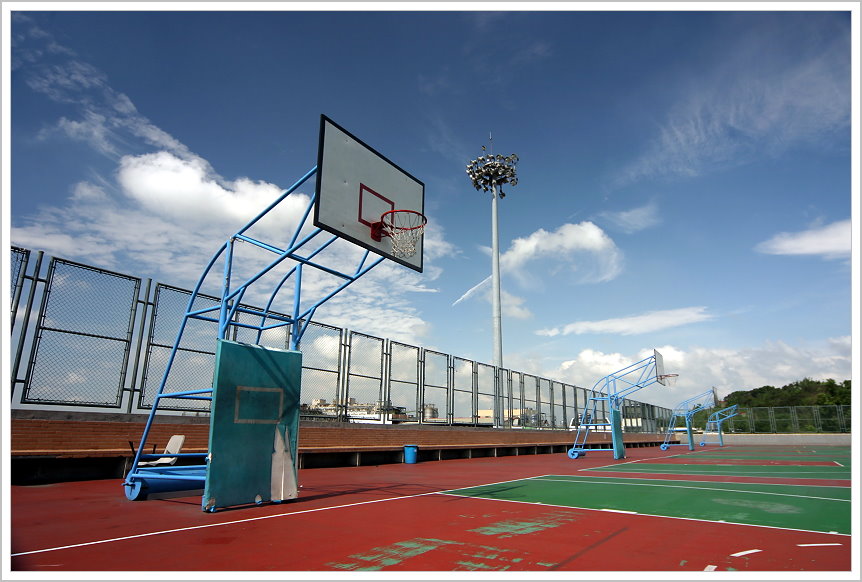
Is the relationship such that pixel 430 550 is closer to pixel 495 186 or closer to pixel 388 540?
pixel 388 540

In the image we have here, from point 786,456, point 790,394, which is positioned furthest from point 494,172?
point 790,394

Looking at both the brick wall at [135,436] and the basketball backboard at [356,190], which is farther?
the brick wall at [135,436]

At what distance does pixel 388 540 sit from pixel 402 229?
6.21m

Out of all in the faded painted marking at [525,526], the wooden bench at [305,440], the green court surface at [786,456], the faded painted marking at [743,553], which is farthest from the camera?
the green court surface at [786,456]

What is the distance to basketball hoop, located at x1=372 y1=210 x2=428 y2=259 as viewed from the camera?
10.3m

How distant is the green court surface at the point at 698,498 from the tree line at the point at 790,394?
270 feet

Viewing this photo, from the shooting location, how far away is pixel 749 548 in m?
5.30

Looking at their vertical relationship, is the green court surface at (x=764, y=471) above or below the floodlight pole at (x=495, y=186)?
below

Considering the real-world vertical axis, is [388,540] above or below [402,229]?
below

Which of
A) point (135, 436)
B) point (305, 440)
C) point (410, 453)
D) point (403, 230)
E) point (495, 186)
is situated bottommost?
point (410, 453)

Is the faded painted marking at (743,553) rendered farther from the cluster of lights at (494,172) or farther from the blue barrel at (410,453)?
the cluster of lights at (494,172)

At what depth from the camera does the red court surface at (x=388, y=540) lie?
4.65 meters

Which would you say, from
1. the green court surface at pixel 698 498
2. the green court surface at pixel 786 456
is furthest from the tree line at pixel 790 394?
the green court surface at pixel 698 498

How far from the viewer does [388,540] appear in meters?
5.64
